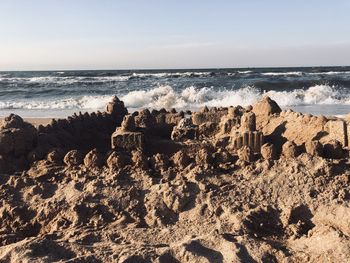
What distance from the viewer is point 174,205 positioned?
3146 mm

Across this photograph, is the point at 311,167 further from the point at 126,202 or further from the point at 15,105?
the point at 15,105

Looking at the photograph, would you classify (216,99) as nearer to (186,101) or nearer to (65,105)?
(186,101)

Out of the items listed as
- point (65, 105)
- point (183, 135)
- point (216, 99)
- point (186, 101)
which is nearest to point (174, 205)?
point (183, 135)

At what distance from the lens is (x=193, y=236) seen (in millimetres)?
2869

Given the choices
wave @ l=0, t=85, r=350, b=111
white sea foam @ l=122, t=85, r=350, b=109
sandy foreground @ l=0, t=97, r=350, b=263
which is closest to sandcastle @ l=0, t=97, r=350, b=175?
sandy foreground @ l=0, t=97, r=350, b=263

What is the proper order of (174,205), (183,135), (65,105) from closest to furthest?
(174,205) < (183,135) < (65,105)

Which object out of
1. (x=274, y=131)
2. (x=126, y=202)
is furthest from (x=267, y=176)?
(x=274, y=131)

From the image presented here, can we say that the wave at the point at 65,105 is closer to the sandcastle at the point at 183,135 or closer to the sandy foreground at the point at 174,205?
the sandcastle at the point at 183,135

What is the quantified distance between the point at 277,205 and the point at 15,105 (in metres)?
19.2

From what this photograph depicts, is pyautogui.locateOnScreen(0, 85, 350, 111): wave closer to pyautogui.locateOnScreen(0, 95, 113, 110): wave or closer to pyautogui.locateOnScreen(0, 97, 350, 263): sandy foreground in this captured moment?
pyautogui.locateOnScreen(0, 95, 113, 110): wave

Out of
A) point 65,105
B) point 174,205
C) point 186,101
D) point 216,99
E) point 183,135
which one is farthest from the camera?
point 216,99

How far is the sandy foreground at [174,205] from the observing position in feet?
8.86

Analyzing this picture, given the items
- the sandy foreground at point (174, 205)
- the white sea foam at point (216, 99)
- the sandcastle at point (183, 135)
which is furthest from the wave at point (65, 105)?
the sandy foreground at point (174, 205)

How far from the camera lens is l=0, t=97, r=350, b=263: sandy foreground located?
8.86ft
